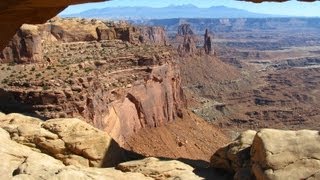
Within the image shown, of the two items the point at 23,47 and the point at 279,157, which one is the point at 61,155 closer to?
the point at 279,157

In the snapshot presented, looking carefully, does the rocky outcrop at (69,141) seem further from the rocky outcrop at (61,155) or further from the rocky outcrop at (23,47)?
the rocky outcrop at (23,47)

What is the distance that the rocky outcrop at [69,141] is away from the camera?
20.3m

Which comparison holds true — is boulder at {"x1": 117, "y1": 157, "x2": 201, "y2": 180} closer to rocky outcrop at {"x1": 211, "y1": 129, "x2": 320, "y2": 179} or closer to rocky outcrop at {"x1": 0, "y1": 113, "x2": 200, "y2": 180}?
rocky outcrop at {"x1": 0, "y1": 113, "x2": 200, "y2": 180}

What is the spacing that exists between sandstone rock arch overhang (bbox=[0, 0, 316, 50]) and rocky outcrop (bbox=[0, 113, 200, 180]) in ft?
11.9

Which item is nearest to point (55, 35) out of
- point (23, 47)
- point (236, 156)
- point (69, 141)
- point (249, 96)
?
point (23, 47)

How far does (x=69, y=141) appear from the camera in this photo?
2052 cm

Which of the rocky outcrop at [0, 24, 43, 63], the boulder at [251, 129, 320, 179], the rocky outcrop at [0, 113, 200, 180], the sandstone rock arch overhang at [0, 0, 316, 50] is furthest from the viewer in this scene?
the rocky outcrop at [0, 24, 43, 63]

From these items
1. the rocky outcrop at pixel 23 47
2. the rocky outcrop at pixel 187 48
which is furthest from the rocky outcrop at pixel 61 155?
the rocky outcrop at pixel 187 48

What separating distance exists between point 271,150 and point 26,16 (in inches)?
381

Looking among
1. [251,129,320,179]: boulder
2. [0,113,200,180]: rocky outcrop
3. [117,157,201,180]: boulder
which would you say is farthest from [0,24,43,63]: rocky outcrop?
[251,129,320,179]: boulder

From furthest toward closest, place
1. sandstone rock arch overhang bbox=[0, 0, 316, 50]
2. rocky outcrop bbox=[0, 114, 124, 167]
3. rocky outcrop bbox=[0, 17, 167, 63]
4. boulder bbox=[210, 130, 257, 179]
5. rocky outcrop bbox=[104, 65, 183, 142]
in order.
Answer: rocky outcrop bbox=[104, 65, 183, 142] < rocky outcrop bbox=[0, 17, 167, 63] < rocky outcrop bbox=[0, 114, 124, 167] < boulder bbox=[210, 130, 257, 179] < sandstone rock arch overhang bbox=[0, 0, 316, 50]

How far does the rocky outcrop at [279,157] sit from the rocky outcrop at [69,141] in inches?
202

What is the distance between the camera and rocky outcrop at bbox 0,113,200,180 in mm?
17306

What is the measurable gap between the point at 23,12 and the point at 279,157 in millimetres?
9899
